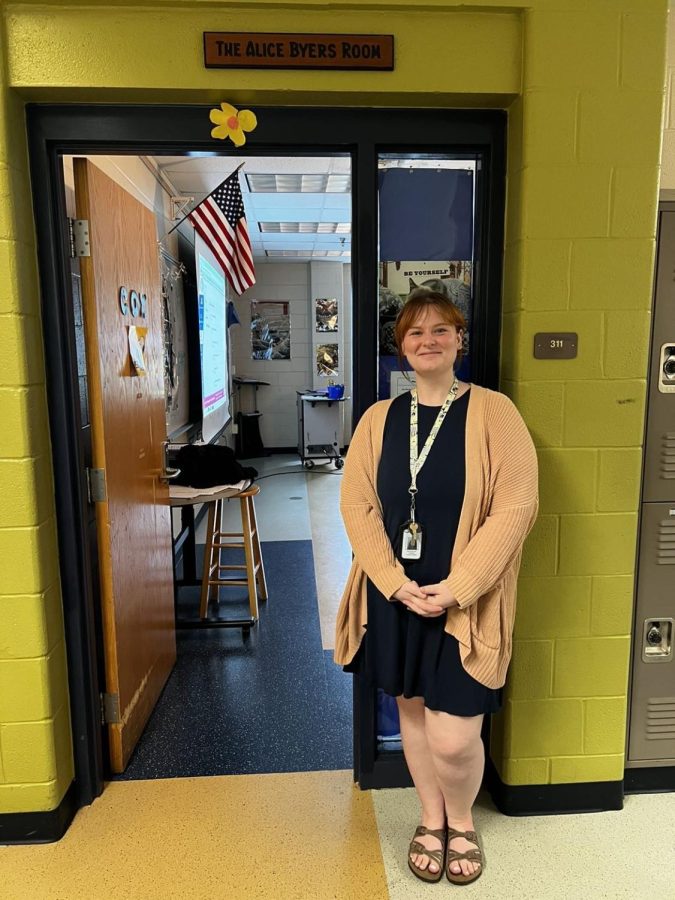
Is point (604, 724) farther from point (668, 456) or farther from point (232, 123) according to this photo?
point (232, 123)

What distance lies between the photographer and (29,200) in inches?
73.4

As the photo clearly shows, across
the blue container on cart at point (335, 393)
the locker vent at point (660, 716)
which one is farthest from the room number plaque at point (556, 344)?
the blue container on cart at point (335, 393)

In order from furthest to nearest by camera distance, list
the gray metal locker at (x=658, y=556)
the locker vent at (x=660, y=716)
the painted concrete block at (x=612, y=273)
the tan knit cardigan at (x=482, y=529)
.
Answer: the locker vent at (x=660, y=716), the gray metal locker at (x=658, y=556), the painted concrete block at (x=612, y=273), the tan knit cardigan at (x=482, y=529)

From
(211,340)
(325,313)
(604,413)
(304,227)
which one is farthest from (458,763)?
(325,313)

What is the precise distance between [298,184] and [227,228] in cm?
71

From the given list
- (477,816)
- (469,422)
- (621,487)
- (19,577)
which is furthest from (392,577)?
(19,577)

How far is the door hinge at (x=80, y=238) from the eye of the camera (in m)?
2.05

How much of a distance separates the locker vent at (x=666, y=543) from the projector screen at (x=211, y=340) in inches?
154

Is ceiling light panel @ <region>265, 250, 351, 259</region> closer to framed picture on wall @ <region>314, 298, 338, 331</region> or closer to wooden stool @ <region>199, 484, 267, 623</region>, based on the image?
framed picture on wall @ <region>314, 298, 338, 331</region>

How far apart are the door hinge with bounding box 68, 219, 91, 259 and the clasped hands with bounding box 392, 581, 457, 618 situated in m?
1.48

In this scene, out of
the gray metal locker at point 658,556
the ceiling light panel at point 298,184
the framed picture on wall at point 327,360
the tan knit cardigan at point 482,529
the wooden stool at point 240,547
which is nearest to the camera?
the tan knit cardigan at point 482,529

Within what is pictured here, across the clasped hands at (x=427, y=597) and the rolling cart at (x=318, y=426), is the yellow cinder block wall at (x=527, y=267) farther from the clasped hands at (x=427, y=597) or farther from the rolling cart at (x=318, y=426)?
the rolling cart at (x=318, y=426)

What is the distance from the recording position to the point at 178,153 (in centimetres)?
193

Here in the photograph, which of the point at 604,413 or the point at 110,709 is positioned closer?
the point at 604,413
